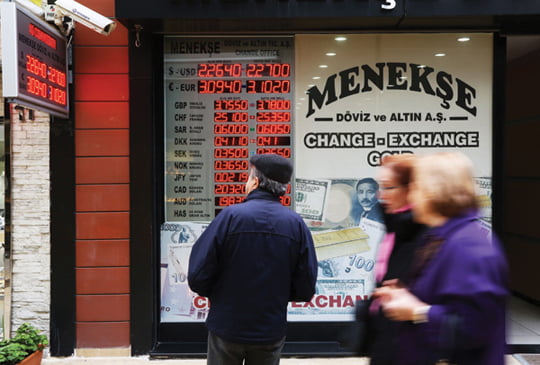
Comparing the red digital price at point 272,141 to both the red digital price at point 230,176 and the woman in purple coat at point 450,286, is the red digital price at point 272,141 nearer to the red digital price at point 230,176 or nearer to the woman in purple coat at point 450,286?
the red digital price at point 230,176

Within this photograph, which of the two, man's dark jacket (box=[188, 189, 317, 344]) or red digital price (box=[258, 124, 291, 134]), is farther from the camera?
red digital price (box=[258, 124, 291, 134])

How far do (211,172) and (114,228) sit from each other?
1.17 m

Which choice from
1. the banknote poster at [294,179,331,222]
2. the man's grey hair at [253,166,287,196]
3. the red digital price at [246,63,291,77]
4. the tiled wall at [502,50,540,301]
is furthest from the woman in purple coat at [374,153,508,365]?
the tiled wall at [502,50,540,301]

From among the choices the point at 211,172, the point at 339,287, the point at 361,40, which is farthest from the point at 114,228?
the point at 361,40

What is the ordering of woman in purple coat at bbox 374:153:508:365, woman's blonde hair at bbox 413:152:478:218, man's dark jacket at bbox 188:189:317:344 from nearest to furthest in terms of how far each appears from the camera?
woman in purple coat at bbox 374:153:508:365, woman's blonde hair at bbox 413:152:478:218, man's dark jacket at bbox 188:189:317:344

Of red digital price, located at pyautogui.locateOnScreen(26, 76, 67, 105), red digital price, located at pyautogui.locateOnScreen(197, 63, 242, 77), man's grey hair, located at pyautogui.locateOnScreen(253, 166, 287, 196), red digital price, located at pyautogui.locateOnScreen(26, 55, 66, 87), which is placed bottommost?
man's grey hair, located at pyautogui.locateOnScreen(253, 166, 287, 196)

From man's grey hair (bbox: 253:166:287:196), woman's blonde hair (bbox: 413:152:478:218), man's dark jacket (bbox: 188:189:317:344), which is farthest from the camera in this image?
man's grey hair (bbox: 253:166:287:196)

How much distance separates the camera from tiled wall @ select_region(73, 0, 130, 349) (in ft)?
16.3

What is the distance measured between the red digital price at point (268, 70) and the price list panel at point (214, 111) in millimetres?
11

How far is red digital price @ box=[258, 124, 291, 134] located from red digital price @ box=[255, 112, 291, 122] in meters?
0.06

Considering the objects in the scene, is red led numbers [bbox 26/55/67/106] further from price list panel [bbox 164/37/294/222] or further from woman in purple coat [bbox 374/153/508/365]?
woman in purple coat [bbox 374/153/508/365]

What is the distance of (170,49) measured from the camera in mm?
5203

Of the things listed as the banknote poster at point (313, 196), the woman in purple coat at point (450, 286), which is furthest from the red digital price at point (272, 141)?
the woman in purple coat at point (450, 286)

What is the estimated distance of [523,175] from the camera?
7.43 metres
